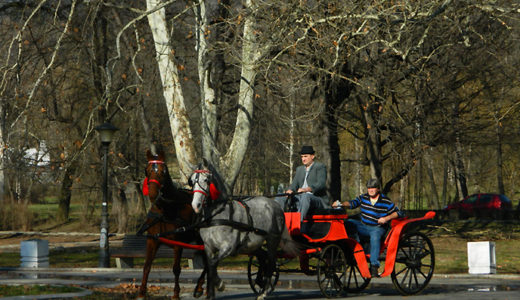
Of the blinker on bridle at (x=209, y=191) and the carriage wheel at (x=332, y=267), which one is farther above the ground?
the blinker on bridle at (x=209, y=191)

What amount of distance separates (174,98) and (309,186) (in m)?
7.16

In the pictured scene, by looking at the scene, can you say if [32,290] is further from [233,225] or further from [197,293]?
[233,225]

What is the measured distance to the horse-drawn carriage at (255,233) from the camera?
12.1 meters

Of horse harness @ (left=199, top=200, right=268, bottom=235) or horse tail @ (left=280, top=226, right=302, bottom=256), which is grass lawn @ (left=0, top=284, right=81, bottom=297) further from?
horse tail @ (left=280, top=226, right=302, bottom=256)

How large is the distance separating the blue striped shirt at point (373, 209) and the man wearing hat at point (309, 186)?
57 centimetres

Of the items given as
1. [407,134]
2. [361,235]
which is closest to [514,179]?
[407,134]

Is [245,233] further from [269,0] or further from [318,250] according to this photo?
[269,0]

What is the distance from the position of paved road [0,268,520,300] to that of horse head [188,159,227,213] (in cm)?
218

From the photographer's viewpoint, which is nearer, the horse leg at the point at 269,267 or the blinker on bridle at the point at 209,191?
the blinker on bridle at the point at 209,191

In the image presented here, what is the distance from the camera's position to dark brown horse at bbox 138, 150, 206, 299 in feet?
40.2

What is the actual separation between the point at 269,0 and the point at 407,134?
28.7ft

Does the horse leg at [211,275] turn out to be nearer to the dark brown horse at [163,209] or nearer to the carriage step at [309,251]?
the dark brown horse at [163,209]

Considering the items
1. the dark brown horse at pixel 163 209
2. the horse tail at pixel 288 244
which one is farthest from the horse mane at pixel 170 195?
the horse tail at pixel 288 244

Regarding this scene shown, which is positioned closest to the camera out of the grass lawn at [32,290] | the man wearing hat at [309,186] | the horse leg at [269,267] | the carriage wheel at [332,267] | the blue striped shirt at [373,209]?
the horse leg at [269,267]
